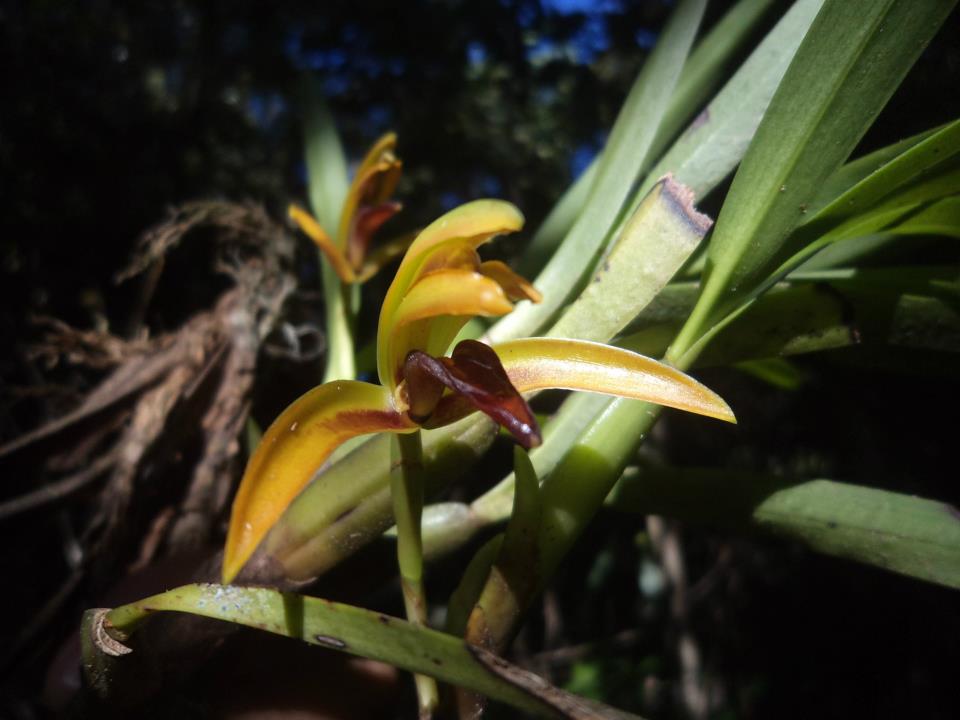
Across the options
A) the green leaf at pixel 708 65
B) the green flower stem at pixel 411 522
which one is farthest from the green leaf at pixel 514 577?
the green leaf at pixel 708 65

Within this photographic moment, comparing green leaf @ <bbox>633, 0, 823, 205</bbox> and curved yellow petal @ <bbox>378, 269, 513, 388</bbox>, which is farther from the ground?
green leaf @ <bbox>633, 0, 823, 205</bbox>

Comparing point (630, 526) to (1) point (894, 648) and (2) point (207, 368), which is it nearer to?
(1) point (894, 648)

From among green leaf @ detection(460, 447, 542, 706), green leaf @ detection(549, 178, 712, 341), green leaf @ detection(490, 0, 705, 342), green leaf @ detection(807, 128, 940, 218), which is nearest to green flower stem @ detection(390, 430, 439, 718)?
green leaf @ detection(460, 447, 542, 706)

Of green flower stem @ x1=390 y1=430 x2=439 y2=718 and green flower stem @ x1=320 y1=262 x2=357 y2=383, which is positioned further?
green flower stem @ x1=320 y1=262 x2=357 y2=383

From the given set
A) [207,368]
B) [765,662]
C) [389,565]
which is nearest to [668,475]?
[389,565]

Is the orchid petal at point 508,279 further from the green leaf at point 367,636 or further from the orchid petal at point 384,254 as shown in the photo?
the orchid petal at point 384,254

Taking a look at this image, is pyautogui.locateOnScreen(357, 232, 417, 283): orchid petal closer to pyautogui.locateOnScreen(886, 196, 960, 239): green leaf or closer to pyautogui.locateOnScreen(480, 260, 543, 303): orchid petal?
pyautogui.locateOnScreen(480, 260, 543, 303): orchid petal

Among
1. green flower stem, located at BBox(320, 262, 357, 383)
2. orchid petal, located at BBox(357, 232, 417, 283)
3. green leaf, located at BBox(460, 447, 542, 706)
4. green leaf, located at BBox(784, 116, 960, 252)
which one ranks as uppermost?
orchid petal, located at BBox(357, 232, 417, 283)
